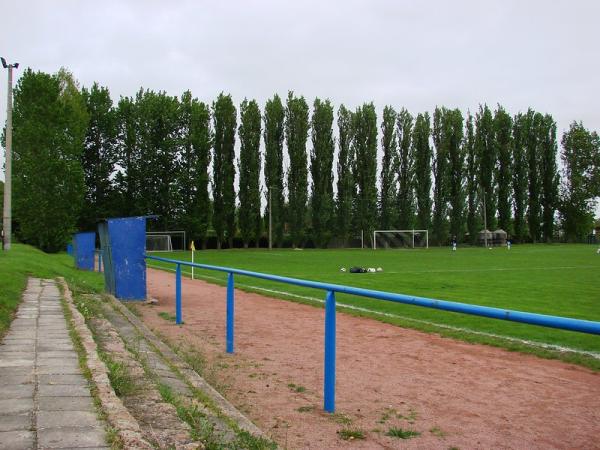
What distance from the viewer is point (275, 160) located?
203 feet

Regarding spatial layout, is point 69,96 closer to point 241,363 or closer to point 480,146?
point 480,146

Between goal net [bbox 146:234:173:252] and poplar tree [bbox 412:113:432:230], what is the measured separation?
93.1ft

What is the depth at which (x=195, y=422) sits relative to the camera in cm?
365

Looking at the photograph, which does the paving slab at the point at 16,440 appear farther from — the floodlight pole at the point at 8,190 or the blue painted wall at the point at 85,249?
the floodlight pole at the point at 8,190

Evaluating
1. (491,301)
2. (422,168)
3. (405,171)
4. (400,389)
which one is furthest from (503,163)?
(400,389)

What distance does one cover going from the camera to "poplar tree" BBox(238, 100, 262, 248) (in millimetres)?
59000

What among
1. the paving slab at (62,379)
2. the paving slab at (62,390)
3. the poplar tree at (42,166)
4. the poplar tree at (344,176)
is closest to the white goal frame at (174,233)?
the poplar tree at (42,166)

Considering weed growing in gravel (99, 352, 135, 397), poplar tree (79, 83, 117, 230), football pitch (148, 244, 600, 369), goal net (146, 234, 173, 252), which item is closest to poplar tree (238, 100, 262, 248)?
goal net (146, 234, 173, 252)

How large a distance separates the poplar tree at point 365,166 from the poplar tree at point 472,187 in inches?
441

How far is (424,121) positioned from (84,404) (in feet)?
219

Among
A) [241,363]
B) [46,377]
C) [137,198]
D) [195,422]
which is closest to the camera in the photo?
A: [195,422]

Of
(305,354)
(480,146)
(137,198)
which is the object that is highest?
(480,146)

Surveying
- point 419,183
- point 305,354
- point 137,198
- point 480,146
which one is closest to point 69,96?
point 137,198

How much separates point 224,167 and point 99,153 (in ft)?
40.8
